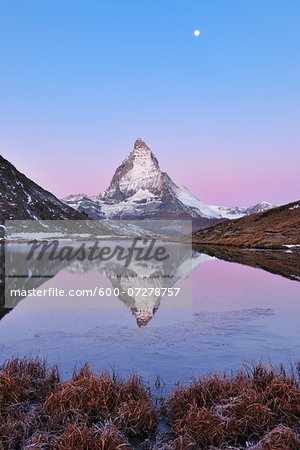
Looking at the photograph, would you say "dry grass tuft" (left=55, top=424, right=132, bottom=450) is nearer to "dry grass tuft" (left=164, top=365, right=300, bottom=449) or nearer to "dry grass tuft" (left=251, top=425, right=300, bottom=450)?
"dry grass tuft" (left=164, top=365, right=300, bottom=449)

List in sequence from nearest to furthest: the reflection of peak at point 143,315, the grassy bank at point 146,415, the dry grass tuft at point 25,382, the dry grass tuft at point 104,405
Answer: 1. the grassy bank at point 146,415
2. the dry grass tuft at point 104,405
3. the dry grass tuft at point 25,382
4. the reflection of peak at point 143,315

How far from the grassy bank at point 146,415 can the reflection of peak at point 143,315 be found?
897cm

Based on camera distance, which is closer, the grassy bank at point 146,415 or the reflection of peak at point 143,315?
the grassy bank at point 146,415

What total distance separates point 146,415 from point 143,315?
12.6 meters

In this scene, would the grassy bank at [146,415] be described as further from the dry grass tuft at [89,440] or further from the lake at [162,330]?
the lake at [162,330]

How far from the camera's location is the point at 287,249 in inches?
3386

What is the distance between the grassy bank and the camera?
7312 millimetres

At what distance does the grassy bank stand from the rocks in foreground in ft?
280

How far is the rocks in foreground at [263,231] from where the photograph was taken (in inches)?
3829

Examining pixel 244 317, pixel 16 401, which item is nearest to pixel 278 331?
pixel 244 317

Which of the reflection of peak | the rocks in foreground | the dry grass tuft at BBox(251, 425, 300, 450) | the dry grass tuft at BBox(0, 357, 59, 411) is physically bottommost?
the reflection of peak

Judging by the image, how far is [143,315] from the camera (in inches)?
814

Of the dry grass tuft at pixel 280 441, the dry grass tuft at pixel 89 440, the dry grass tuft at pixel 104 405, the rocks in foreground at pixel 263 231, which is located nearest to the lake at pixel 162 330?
the dry grass tuft at pixel 104 405

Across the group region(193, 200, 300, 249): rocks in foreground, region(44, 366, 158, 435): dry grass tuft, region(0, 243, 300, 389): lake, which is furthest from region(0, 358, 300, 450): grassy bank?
region(193, 200, 300, 249): rocks in foreground
